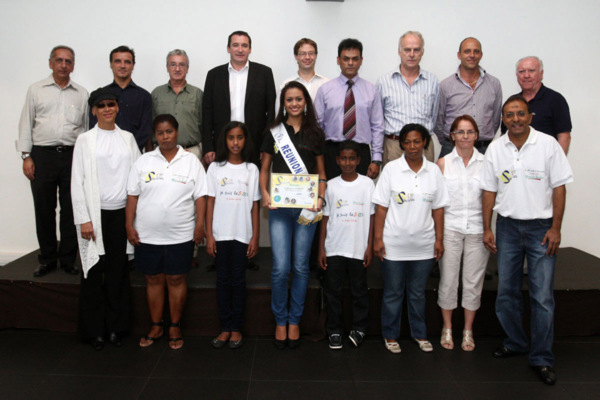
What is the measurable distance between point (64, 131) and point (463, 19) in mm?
→ 3414

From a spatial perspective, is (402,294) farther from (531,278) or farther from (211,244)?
(211,244)

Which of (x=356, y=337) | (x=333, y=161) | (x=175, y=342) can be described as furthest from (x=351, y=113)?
(x=175, y=342)

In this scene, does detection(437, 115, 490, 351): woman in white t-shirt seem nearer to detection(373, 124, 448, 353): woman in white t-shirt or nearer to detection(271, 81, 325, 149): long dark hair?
detection(373, 124, 448, 353): woman in white t-shirt

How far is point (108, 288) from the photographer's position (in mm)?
2748

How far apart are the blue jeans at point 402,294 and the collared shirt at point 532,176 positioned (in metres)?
0.58

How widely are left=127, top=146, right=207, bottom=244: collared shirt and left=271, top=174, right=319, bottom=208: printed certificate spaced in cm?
44

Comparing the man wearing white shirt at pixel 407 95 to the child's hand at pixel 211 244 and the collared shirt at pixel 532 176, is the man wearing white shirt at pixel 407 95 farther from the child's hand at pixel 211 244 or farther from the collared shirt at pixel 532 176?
the child's hand at pixel 211 244

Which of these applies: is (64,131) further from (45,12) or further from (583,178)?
(583,178)

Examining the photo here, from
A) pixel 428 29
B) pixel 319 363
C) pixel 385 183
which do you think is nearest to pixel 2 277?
pixel 319 363

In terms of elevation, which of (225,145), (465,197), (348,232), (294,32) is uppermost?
(294,32)

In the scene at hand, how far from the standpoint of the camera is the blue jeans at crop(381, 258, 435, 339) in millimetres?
2656

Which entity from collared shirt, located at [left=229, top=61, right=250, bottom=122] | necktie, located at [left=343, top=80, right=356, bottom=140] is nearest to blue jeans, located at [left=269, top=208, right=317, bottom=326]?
necktie, located at [left=343, top=80, right=356, bottom=140]

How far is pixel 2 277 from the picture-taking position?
120 inches

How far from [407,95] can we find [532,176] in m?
1.02
